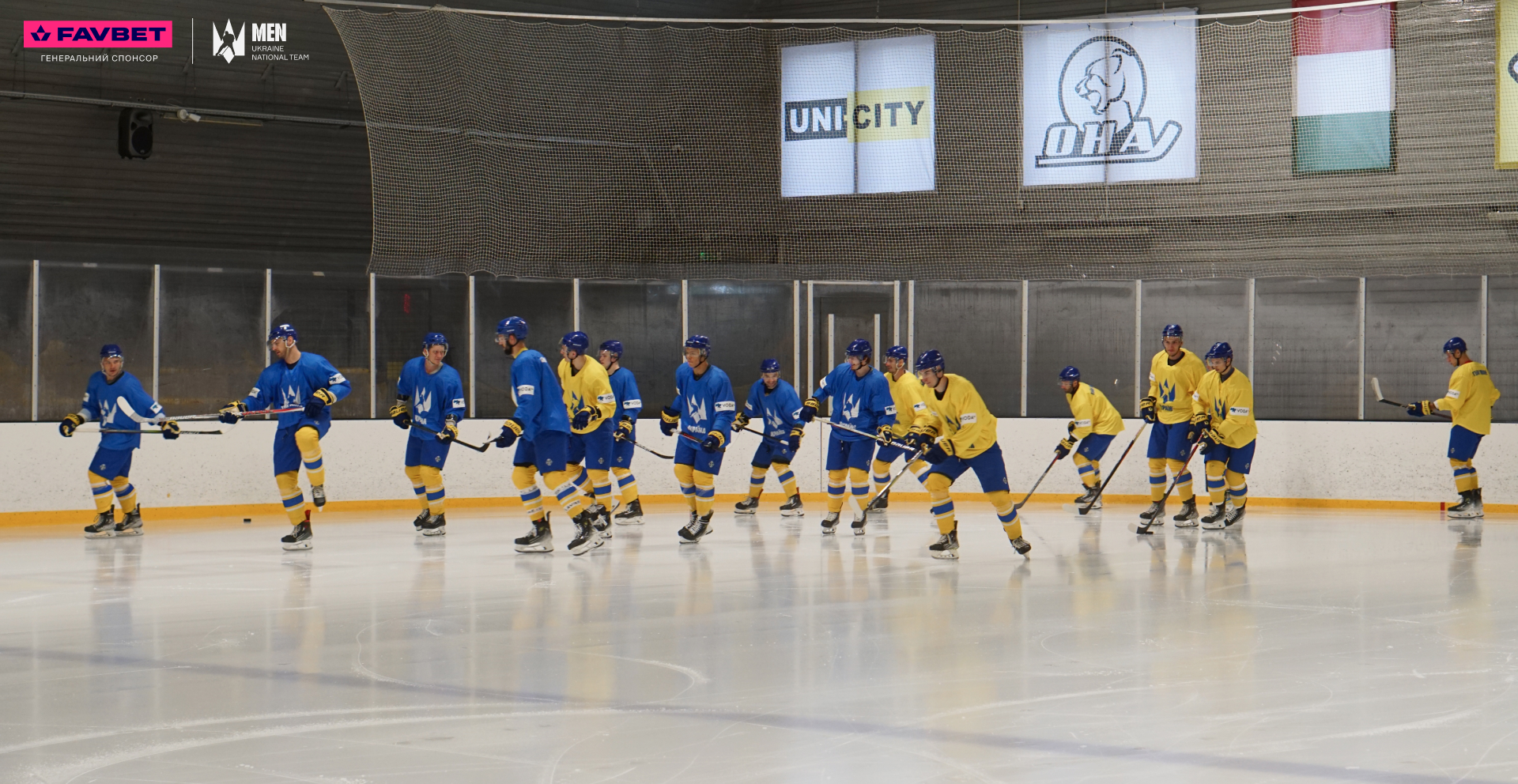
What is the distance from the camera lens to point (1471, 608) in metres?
6.12

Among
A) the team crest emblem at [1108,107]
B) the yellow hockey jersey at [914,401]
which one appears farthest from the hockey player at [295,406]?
the team crest emblem at [1108,107]

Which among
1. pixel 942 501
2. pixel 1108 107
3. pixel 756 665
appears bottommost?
pixel 756 665

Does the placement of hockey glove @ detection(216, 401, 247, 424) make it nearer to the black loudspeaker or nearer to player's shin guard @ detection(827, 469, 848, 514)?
player's shin guard @ detection(827, 469, 848, 514)

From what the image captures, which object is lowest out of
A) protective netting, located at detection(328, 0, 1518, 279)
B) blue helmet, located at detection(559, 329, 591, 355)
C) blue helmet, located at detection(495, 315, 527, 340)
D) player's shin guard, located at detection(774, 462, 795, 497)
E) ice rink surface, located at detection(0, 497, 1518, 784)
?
ice rink surface, located at detection(0, 497, 1518, 784)

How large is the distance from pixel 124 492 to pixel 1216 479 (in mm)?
7753

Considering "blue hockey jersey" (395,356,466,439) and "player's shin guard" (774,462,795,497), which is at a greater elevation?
"blue hockey jersey" (395,356,466,439)

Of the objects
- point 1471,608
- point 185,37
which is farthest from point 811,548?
point 185,37

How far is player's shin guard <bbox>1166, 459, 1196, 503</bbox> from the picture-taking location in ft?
33.9

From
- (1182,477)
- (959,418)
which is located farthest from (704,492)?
(1182,477)

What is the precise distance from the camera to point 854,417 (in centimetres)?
1038

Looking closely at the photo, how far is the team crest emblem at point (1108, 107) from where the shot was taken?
1376cm

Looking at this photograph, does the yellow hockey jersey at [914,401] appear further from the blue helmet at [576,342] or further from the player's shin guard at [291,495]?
the player's shin guard at [291,495]

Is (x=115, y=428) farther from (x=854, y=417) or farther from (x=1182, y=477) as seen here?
(x=1182, y=477)

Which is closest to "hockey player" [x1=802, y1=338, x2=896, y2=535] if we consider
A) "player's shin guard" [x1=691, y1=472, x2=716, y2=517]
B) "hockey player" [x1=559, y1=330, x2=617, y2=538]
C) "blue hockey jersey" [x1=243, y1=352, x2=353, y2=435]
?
"player's shin guard" [x1=691, y1=472, x2=716, y2=517]
